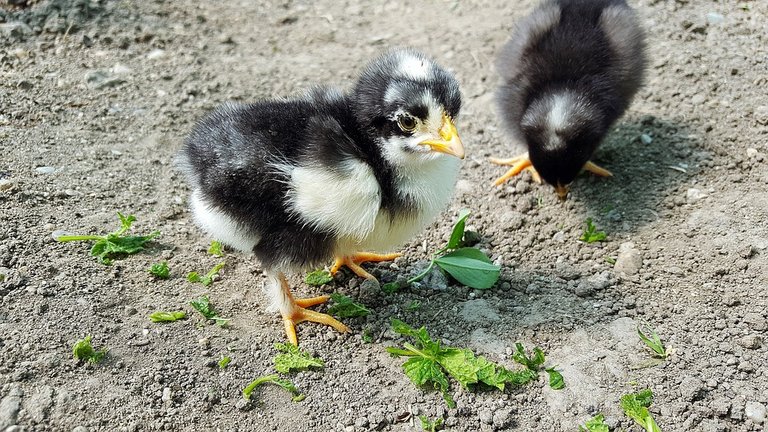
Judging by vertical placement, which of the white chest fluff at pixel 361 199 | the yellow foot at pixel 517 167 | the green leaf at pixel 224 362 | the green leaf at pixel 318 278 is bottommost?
the yellow foot at pixel 517 167

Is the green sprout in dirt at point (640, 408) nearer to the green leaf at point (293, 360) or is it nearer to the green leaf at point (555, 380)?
the green leaf at point (555, 380)

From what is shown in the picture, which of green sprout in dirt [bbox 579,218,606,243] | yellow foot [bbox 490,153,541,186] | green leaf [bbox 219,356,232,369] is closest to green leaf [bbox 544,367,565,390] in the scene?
green sprout in dirt [bbox 579,218,606,243]

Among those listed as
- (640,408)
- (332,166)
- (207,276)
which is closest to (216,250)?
(207,276)

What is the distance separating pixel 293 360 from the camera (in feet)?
10.8

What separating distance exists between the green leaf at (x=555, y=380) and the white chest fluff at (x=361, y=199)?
2.95ft

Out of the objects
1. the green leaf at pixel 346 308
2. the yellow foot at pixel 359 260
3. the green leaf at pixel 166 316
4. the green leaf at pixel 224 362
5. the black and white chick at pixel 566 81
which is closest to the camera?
the green leaf at pixel 224 362

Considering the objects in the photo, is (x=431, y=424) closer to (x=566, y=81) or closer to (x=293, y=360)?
(x=293, y=360)

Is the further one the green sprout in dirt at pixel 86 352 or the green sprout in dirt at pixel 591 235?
the green sprout in dirt at pixel 591 235

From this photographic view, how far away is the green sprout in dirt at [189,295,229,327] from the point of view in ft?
11.4

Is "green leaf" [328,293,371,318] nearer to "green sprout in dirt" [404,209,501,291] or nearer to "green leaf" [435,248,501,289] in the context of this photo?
"green sprout in dirt" [404,209,501,291]

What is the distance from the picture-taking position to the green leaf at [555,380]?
3139mm

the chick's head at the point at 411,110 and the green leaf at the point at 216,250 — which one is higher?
the chick's head at the point at 411,110

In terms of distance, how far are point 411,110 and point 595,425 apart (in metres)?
1.53

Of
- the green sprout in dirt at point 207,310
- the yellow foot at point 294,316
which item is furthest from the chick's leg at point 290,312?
the green sprout in dirt at point 207,310
